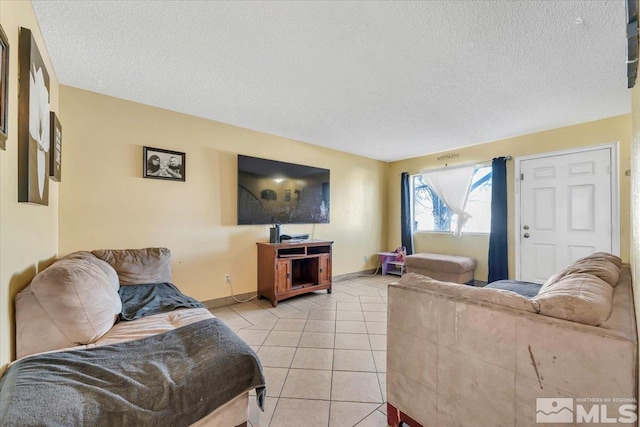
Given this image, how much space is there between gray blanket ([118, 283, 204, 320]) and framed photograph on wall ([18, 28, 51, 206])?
0.83m

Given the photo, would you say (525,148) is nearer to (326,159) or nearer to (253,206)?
(326,159)

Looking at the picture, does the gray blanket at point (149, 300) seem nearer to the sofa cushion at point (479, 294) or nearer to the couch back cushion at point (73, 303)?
the couch back cushion at point (73, 303)

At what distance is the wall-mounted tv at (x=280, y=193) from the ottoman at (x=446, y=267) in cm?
165

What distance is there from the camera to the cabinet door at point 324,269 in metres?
3.71

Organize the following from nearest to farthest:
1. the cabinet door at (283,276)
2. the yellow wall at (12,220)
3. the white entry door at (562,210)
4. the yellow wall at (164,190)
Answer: the yellow wall at (12,220)
the yellow wall at (164,190)
the white entry door at (562,210)
the cabinet door at (283,276)

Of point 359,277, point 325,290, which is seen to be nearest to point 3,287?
point 325,290

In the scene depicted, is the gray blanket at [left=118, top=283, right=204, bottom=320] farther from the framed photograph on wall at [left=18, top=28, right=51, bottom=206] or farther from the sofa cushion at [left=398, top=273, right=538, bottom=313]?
the sofa cushion at [left=398, top=273, right=538, bottom=313]

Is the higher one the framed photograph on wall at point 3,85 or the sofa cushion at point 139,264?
the framed photograph on wall at point 3,85

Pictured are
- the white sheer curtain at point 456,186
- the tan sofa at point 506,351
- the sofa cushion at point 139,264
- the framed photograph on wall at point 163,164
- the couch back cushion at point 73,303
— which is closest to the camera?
the tan sofa at point 506,351

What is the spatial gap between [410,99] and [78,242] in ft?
11.2

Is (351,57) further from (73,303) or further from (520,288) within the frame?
(520,288)

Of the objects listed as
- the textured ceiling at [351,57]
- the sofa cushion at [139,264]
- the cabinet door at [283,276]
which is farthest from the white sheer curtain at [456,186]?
the sofa cushion at [139,264]

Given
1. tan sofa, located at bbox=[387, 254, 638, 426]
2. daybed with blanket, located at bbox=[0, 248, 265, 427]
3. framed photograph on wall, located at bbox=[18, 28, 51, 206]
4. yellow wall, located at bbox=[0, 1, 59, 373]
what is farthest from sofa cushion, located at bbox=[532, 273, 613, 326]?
framed photograph on wall, located at bbox=[18, 28, 51, 206]

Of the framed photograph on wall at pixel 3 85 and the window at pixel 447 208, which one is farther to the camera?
the window at pixel 447 208
